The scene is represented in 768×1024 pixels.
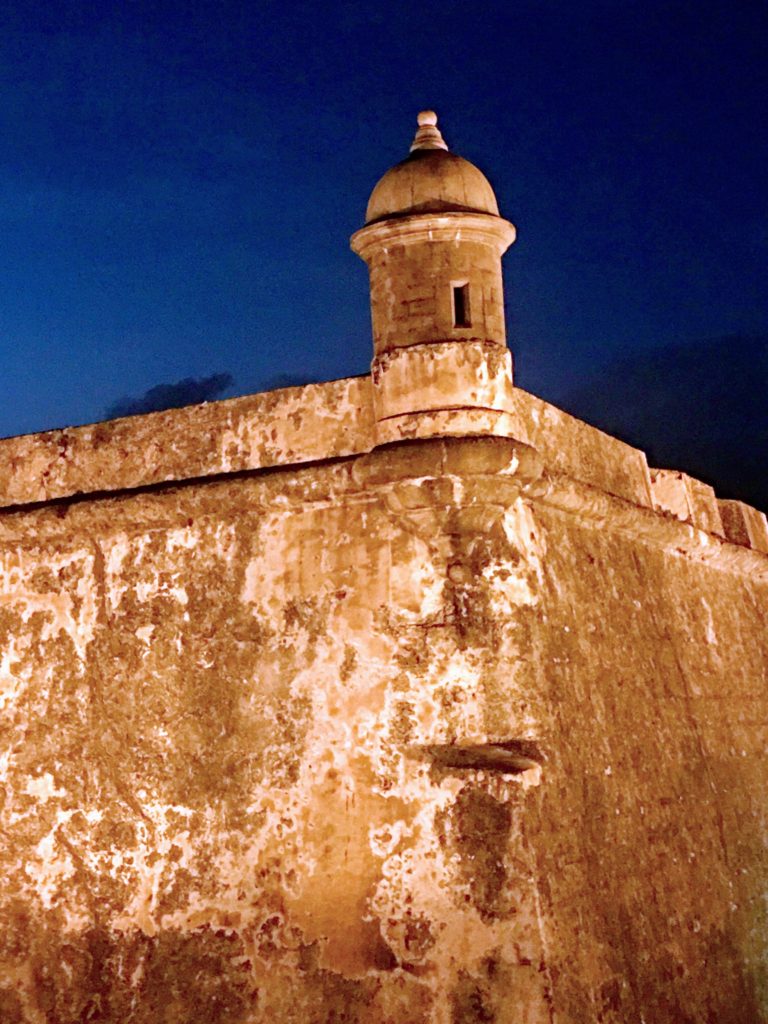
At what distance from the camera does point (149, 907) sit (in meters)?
6.89

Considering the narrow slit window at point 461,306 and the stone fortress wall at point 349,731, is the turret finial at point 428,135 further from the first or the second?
the stone fortress wall at point 349,731

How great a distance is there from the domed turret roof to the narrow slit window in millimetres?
447

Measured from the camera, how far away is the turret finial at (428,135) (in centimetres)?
741

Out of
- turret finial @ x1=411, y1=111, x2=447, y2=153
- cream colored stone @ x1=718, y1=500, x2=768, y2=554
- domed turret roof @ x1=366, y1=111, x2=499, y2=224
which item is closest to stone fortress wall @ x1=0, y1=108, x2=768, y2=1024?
domed turret roof @ x1=366, y1=111, x2=499, y2=224

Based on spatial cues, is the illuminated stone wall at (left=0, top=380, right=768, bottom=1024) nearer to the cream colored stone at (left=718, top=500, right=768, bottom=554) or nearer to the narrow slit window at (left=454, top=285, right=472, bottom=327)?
the narrow slit window at (left=454, top=285, right=472, bottom=327)

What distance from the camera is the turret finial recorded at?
24.3 ft

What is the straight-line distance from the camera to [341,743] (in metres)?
6.54

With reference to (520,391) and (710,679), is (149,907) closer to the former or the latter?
(520,391)

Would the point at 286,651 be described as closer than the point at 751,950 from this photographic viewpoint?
Yes

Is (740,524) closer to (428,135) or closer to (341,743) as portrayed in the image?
(428,135)

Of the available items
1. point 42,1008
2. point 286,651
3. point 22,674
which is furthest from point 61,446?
point 42,1008

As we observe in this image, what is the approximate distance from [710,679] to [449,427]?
4033 millimetres

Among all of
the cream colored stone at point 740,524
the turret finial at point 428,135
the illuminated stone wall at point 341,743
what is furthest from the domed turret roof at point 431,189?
the cream colored stone at point 740,524

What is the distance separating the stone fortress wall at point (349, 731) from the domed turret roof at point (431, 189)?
85 cm
